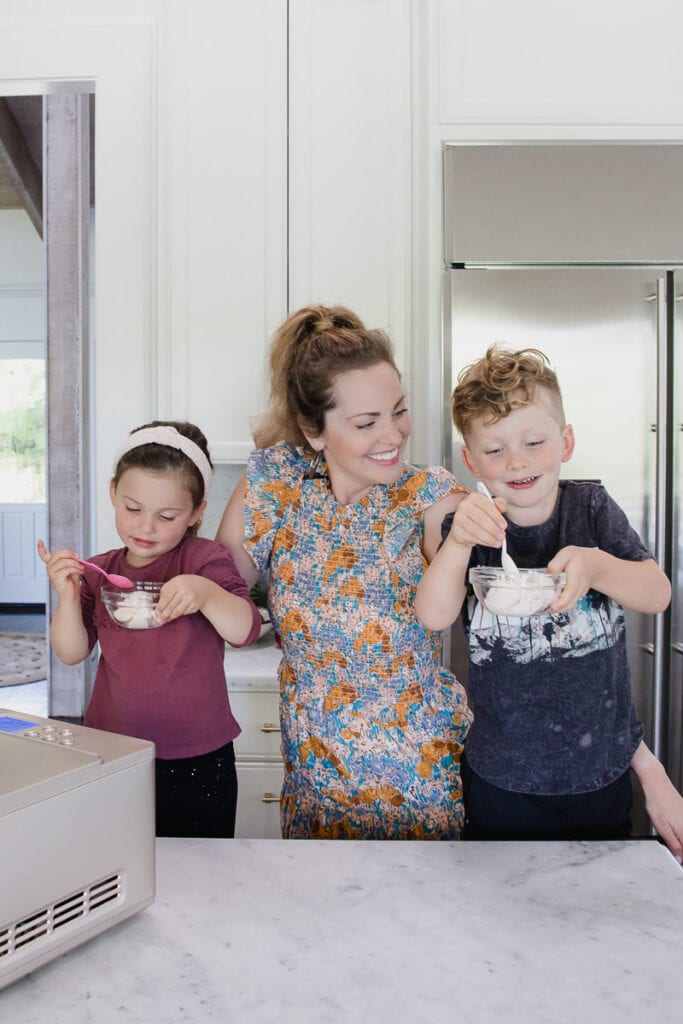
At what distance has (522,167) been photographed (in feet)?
6.91

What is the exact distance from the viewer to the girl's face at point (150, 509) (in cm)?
130

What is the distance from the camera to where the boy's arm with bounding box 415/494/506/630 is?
1.05 m

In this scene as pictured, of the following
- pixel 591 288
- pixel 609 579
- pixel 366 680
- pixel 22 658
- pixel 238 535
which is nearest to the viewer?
pixel 609 579

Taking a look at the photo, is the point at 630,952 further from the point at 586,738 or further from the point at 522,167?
the point at 522,167

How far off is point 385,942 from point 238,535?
771 millimetres

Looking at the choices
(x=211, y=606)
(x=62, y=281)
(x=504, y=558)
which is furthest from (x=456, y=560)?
(x=62, y=281)

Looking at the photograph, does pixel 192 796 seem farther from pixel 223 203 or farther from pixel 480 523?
pixel 223 203

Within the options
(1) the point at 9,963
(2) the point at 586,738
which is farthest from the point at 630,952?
(1) the point at 9,963

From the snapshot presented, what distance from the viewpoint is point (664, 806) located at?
112 centimetres

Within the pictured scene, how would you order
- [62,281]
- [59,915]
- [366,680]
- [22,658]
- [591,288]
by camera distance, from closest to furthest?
1. [59,915]
2. [366,680]
3. [591,288]
4. [62,281]
5. [22,658]

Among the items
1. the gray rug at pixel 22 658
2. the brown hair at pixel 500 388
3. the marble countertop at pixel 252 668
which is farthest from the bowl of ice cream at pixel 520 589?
the gray rug at pixel 22 658

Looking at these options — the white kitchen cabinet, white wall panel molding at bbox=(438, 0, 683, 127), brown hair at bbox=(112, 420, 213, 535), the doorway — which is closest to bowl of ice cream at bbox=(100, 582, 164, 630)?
brown hair at bbox=(112, 420, 213, 535)

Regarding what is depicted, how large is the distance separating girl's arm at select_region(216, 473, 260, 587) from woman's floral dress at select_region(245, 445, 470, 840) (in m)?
0.07

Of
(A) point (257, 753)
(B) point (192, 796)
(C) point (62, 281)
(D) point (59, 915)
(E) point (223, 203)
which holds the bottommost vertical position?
(A) point (257, 753)
